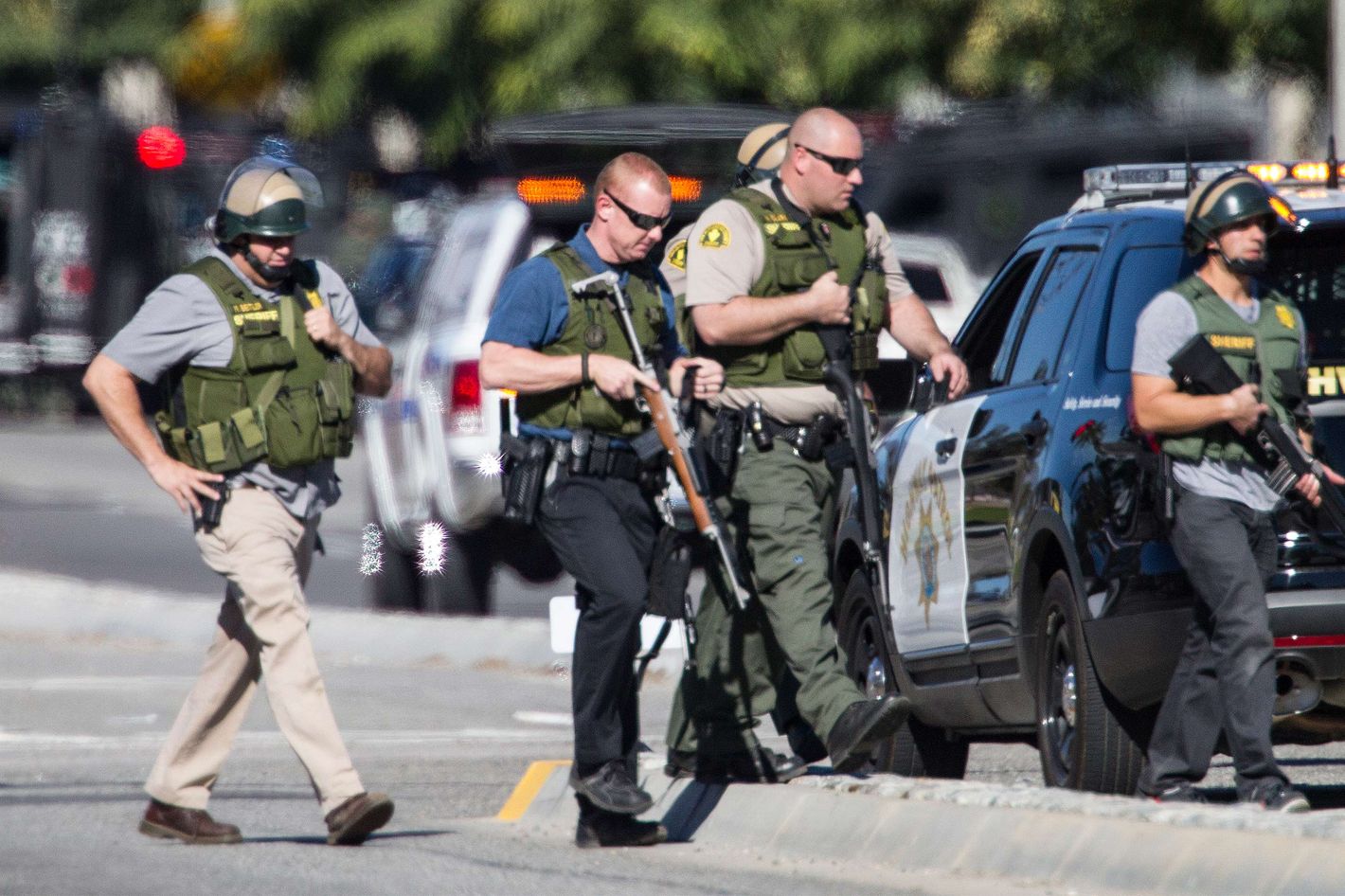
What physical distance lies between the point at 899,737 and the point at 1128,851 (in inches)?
110

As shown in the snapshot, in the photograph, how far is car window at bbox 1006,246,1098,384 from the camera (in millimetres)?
7902

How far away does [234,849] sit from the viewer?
7.90 m

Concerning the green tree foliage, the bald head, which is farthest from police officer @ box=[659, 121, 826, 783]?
the green tree foliage

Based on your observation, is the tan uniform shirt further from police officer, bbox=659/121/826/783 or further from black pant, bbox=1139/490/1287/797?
black pant, bbox=1139/490/1287/797

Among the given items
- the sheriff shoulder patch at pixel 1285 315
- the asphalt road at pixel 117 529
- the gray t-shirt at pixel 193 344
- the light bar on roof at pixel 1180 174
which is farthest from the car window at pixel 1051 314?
the asphalt road at pixel 117 529

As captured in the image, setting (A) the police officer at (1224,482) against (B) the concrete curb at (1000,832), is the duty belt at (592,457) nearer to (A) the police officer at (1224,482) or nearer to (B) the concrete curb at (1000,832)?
(B) the concrete curb at (1000,832)

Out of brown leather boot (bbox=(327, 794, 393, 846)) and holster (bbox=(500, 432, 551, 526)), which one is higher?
holster (bbox=(500, 432, 551, 526))

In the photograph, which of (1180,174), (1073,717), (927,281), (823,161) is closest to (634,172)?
(823,161)

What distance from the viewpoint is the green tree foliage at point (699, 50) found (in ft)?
60.8

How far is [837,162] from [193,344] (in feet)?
5.96

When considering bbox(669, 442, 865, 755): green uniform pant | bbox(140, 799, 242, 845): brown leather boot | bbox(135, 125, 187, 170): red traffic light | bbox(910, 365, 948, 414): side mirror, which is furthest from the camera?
bbox(135, 125, 187, 170): red traffic light

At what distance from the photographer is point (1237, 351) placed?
7.43 meters

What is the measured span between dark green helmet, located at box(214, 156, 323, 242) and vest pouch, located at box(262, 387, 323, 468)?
0.44 m

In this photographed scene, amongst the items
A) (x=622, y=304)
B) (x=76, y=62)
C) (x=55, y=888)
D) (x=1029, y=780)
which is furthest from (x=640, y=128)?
(x=76, y=62)
